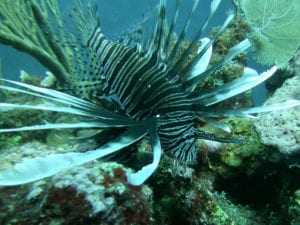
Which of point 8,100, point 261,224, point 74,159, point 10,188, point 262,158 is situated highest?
point 8,100

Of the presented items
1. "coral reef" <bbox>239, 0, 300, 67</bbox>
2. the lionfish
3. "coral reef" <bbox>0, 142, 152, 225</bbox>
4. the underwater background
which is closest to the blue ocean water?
"coral reef" <bbox>239, 0, 300, 67</bbox>

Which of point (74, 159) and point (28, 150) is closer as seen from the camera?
point (74, 159)

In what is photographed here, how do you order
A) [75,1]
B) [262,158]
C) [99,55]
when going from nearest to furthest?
[99,55] < [262,158] < [75,1]

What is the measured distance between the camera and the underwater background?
5.28 feet

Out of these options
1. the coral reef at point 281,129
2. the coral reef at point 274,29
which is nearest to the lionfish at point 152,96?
the coral reef at point 281,129

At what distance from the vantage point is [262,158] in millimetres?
3096

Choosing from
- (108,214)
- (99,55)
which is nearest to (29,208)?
(108,214)

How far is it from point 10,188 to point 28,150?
602 millimetres

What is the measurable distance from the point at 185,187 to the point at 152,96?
0.74m

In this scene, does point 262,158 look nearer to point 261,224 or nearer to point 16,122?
point 261,224

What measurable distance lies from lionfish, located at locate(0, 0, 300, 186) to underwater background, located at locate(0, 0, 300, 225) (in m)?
0.29

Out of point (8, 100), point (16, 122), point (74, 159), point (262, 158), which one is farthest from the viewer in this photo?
point (8, 100)

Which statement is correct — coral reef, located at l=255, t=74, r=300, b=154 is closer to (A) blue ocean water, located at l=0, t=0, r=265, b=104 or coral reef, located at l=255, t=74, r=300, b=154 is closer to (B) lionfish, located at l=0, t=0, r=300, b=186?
(B) lionfish, located at l=0, t=0, r=300, b=186

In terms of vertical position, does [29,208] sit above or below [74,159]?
below
